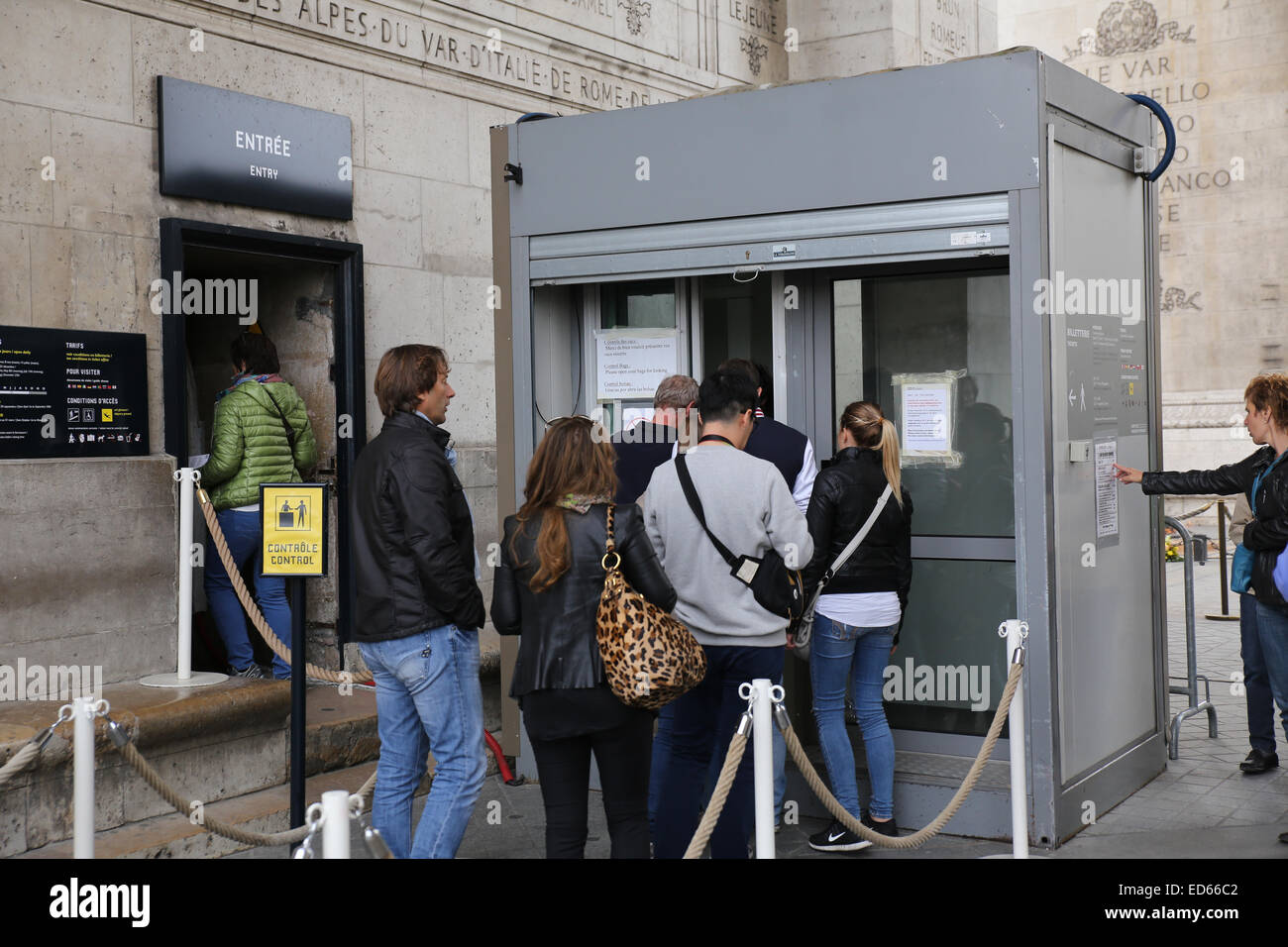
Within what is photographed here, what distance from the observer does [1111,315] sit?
600 centimetres

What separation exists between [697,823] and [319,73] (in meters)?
5.10

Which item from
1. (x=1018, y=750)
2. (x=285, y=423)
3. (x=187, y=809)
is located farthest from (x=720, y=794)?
(x=285, y=423)

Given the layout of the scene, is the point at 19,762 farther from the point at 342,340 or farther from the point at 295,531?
the point at 342,340

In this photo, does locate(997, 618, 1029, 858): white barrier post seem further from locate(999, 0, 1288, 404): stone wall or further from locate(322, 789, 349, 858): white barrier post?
locate(999, 0, 1288, 404): stone wall

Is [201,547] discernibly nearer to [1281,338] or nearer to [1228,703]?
[1228,703]

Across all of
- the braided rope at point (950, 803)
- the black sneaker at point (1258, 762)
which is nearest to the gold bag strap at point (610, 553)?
the braided rope at point (950, 803)

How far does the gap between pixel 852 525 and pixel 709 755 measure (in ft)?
3.92

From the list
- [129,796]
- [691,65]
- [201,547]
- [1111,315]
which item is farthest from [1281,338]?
[129,796]

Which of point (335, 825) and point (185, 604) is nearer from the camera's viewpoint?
point (335, 825)

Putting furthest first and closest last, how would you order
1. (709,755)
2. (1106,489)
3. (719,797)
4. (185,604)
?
(185,604) → (1106,489) → (709,755) → (719,797)

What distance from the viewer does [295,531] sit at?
15.9ft

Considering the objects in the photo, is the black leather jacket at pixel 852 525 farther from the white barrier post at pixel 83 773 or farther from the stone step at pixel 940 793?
the white barrier post at pixel 83 773

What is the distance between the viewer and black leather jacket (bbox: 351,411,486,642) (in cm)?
445

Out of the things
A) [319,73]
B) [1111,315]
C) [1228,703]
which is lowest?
[1228,703]
